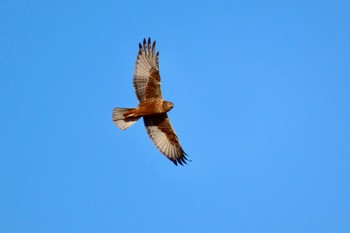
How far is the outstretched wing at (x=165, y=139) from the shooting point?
19047 millimetres

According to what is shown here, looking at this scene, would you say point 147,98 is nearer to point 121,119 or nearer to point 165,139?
point 121,119

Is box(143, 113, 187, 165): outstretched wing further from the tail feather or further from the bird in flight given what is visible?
the tail feather

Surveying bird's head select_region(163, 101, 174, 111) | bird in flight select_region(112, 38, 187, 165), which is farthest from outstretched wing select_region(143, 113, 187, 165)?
bird's head select_region(163, 101, 174, 111)

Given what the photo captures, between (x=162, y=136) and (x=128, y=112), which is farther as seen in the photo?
(x=162, y=136)

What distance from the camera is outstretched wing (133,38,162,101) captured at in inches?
724

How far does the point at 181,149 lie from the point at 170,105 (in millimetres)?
1602

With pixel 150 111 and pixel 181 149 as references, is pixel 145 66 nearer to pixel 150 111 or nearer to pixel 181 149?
pixel 150 111

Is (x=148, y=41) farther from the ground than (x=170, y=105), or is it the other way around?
(x=148, y=41)

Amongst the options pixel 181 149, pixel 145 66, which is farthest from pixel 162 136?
pixel 145 66

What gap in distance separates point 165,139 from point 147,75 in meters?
2.10

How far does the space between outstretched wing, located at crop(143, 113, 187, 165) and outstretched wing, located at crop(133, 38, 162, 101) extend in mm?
935

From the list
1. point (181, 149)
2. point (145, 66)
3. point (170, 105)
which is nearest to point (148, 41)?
point (145, 66)

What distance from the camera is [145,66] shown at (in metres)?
18.5

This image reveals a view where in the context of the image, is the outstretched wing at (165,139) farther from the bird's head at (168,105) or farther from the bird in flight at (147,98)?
the bird's head at (168,105)
